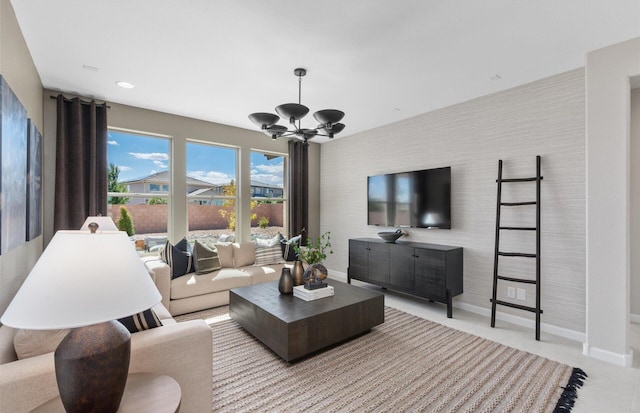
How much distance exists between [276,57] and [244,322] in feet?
8.43

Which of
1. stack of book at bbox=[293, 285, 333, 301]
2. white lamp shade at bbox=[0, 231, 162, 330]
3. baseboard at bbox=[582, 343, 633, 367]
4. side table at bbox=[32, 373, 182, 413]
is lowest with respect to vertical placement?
baseboard at bbox=[582, 343, 633, 367]

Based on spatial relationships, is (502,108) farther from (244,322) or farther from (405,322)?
(244,322)

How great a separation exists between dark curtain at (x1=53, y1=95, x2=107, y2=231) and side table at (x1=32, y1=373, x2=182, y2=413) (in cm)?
313

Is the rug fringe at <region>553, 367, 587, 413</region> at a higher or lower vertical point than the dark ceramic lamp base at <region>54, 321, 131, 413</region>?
lower

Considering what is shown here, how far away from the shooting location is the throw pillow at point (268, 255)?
179 inches

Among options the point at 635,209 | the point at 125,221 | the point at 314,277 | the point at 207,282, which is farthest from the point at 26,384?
the point at 635,209

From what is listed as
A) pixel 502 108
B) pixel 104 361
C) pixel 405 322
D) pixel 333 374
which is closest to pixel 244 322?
pixel 333 374

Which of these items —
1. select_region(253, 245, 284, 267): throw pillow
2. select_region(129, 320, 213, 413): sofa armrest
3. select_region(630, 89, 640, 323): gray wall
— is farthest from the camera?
select_region(253, 245, 284, 267): throw pillow

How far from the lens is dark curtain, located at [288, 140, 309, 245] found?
5.71 m

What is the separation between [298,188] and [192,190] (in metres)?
1.91

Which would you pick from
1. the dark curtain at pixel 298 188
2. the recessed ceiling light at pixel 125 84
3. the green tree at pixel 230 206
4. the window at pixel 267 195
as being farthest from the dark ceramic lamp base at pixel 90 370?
the dark curtain at pixel 298 188

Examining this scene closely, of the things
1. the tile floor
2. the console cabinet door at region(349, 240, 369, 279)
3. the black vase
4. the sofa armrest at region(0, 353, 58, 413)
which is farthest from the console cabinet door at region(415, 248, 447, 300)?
the sofa armrest at region(0, 353, 58, 413)

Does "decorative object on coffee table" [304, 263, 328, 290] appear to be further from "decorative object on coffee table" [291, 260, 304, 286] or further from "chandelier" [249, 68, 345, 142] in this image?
"chandelier" [249, 68, 345, 142]

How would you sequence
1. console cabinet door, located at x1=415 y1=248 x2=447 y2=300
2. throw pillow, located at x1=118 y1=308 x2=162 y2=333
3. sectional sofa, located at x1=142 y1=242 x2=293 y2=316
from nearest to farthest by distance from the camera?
throw pillow, located at x1=118 y1=308 x2=162 y2=333
sectional sofa, located at x1=142 y1=242 x2=293 y2=316
console cabinet door, located at x1=415 y1=248 x2=447 y2=300
